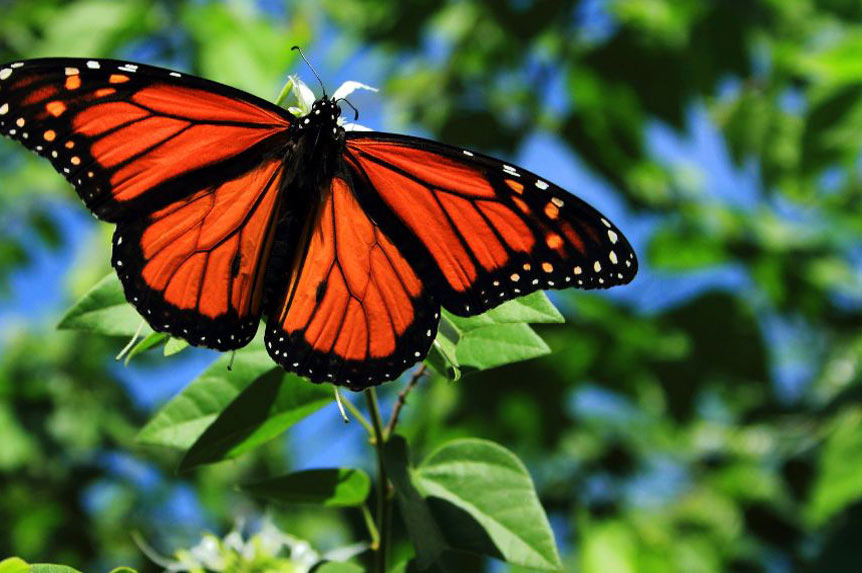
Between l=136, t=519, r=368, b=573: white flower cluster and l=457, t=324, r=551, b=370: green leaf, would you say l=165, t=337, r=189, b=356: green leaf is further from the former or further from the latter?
l=136, t=519, r=368, b=573: white flower cluster

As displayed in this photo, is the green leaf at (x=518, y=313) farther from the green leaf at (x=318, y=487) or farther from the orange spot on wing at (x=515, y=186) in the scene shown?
the green leaf at (x=318, y=487)

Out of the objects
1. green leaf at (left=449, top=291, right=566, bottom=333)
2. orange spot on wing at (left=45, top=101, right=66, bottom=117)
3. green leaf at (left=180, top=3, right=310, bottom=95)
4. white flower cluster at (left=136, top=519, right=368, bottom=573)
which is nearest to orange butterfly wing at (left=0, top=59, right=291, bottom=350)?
orange spot on wing at (left=45, top=101, right=66, bottom=117)

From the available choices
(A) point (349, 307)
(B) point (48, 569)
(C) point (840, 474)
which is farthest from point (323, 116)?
(C) point (840, 474)

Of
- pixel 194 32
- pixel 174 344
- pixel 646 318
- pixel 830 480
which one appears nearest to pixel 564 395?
pixel 646 318

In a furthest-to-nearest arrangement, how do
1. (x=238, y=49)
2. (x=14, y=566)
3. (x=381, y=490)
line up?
(x=238, y=49) < (x=381, y=490) < (x=14, y=566)

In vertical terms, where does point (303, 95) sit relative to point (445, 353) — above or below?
above

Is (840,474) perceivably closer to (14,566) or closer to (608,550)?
(608,550)
